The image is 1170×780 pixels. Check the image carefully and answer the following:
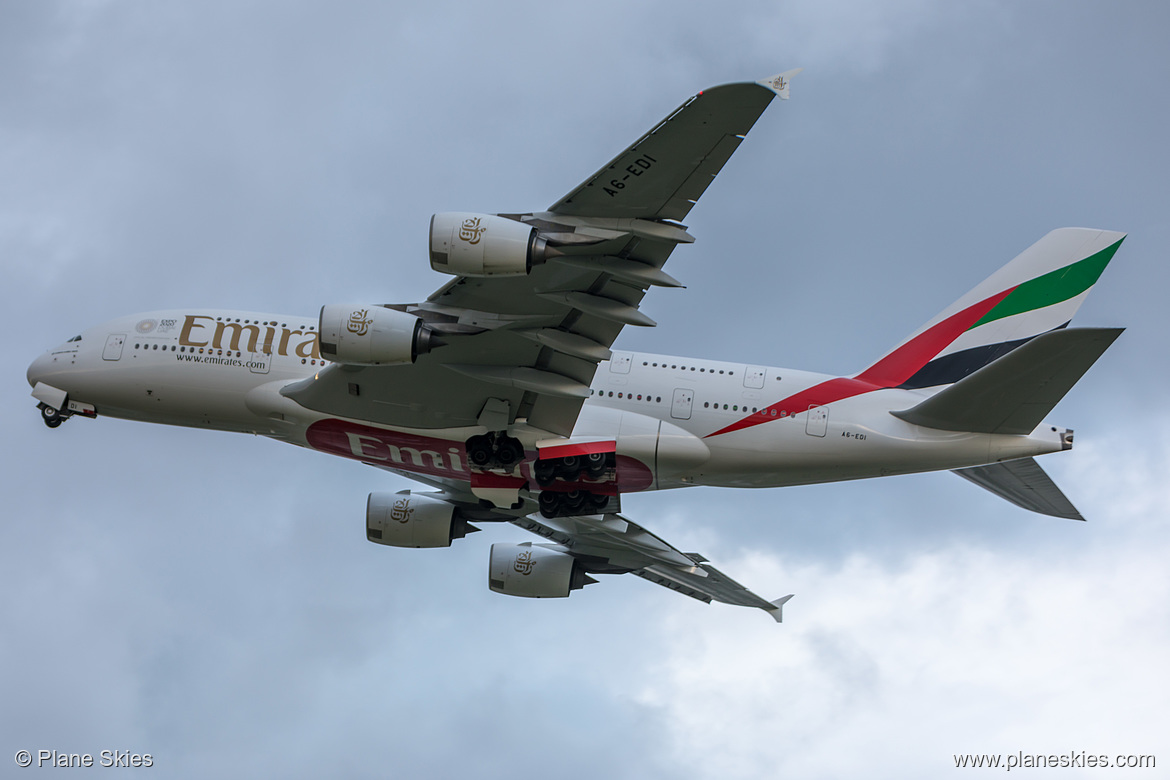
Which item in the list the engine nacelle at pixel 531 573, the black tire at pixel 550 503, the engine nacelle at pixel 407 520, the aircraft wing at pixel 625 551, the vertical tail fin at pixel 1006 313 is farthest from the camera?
the engine nacelle at pixel 531 573

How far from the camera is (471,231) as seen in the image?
65.6 ft

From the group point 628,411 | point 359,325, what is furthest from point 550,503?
point 359,325

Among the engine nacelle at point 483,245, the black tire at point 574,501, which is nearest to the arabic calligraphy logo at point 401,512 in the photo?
the black tire at point 574,501

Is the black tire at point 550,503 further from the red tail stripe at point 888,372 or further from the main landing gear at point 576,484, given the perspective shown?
the red tail stripe at point 888,372

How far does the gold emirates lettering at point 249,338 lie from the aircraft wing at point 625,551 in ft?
22.3

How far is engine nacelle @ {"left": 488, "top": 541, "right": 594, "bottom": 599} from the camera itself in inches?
1417

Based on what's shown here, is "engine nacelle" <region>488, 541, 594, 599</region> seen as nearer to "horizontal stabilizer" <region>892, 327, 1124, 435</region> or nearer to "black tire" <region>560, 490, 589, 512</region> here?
"black tire" <region>560, 490, 589, 512</region>

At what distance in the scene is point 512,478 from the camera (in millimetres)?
27562

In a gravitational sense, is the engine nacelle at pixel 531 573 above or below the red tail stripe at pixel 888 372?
below

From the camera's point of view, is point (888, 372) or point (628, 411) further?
point (888, 372)

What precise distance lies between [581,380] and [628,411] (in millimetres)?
2275

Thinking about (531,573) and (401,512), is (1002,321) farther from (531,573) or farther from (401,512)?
(401,512)

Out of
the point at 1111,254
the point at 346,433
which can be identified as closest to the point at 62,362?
the point at 346,433

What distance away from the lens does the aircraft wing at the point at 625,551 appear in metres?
33.4
